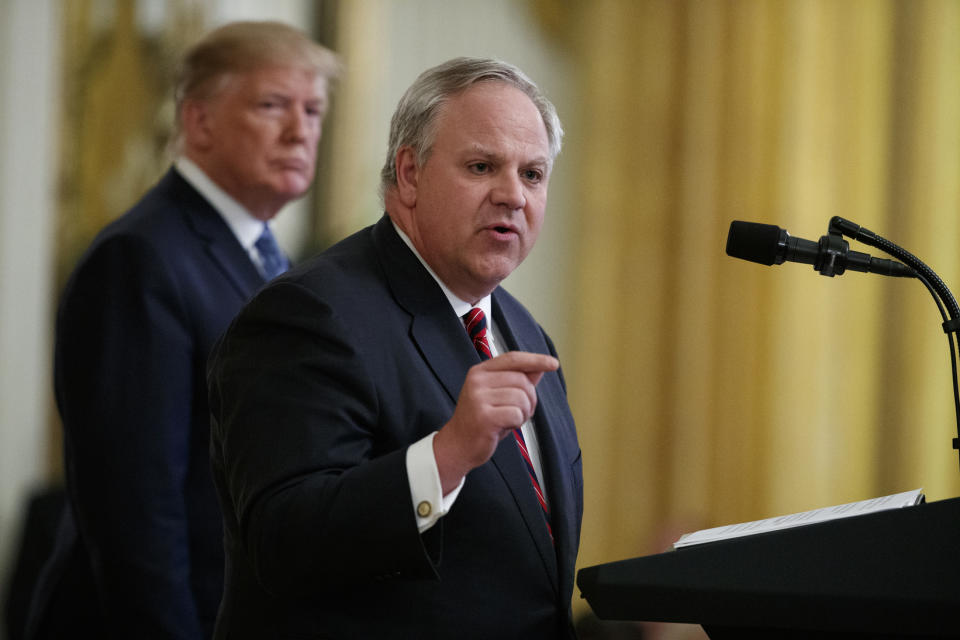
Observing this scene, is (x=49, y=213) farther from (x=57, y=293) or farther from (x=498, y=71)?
(x=498, y=71)

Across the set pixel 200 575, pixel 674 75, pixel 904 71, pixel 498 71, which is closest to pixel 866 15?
pixel 904 71

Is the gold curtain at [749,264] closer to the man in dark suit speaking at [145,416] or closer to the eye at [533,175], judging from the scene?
the man in dark suit speaking at [145,416]

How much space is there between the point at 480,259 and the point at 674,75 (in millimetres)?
3047

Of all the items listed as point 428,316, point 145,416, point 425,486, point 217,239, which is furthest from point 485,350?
point 217,239

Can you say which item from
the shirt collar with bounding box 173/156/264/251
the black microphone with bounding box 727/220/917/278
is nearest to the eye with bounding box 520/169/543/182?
the black microphone with bounding box 727/220/917/278

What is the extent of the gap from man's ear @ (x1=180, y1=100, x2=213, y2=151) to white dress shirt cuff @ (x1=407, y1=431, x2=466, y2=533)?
147 cm

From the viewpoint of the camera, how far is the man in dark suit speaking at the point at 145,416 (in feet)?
6.59

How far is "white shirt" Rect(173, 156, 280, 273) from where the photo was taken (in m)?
2.35

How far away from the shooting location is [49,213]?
13.3 feet

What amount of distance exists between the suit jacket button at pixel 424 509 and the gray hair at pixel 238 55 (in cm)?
160

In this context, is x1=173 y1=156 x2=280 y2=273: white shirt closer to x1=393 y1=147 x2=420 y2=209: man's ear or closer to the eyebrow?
x1=393 y1=147 x2=420 y2=209: man's ear

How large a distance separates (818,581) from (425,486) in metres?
0.44

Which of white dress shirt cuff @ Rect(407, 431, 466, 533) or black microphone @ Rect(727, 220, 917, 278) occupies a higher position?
black microphone @ Rect(727, 220, 917, 278)

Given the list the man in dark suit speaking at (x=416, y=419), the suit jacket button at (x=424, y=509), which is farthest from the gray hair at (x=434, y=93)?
the suit jacket button at (x=424, y=509)
